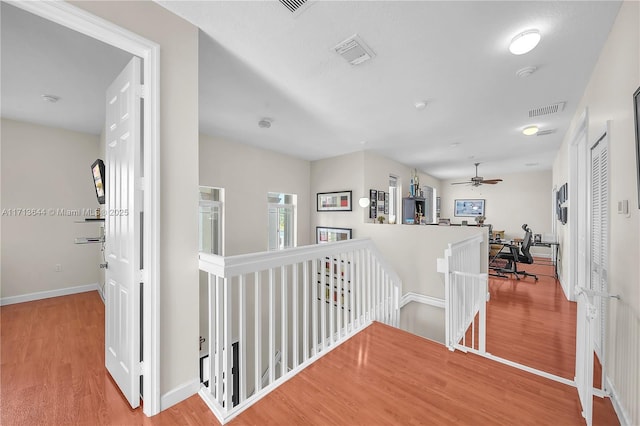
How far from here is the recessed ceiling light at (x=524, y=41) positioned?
1.78m

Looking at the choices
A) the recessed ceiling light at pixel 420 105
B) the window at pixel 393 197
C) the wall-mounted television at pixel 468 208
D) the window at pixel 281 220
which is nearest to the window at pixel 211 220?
the window at pixel 281 220

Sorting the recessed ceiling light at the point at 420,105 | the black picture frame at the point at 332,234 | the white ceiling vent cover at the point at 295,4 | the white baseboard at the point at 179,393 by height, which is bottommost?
the white baseboard at the point at 179,393

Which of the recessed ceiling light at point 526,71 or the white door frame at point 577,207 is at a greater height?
the recessed ceiling light at point 526,71

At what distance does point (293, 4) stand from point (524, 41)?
1.72 meters

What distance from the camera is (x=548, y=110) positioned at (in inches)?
122

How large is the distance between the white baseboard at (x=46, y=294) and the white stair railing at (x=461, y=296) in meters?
5.23

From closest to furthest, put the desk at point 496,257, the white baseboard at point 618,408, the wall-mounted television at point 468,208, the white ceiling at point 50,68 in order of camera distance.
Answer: the white baseboard at point 618,408 → the white ceiling at point 50,68 → the desk at point 496,257 → the wall-mounted television at point 468,208

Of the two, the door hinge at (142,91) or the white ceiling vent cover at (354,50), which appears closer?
the door hinge at (142,91)

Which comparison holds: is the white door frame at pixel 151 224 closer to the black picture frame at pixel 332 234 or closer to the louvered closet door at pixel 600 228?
the louvered closet door at pixel 600 228

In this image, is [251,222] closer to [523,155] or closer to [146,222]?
[146,222]

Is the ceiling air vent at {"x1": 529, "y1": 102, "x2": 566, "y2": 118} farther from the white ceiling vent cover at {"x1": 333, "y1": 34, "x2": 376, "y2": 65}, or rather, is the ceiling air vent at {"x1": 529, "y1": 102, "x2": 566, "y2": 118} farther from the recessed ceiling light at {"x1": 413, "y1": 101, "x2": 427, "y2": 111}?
the white ceiling vent cover at {"x1": 333, "y1": 34, "x2": 376, "y2": 65}

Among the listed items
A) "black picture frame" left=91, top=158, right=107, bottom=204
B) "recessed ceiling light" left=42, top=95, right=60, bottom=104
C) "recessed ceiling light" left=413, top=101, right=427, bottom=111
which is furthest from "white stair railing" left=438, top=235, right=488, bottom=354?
"recessed ceiling light" left=42, top=95, right=60, bottom=104

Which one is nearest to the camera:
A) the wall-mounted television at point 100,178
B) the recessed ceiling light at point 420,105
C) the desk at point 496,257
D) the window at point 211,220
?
the wall-mounted television at point 100,178

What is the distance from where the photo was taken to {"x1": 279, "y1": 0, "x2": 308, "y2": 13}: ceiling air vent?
1.55 m
